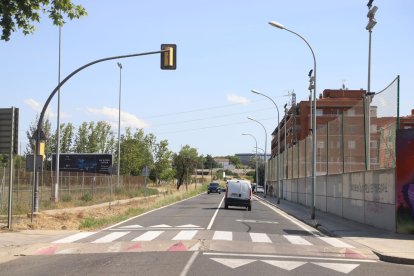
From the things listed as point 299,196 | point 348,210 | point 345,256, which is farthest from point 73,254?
point 299,196

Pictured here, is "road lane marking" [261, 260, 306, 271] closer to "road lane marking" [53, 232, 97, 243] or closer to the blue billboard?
"road lane marking" [53, 232, 97, 243]

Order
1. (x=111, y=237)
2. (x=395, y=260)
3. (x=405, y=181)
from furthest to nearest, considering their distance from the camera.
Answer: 1. (x=405, y=181)
2. (x=111, y=237)
3. (x=395, y=260)

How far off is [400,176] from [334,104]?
97259 millimetres

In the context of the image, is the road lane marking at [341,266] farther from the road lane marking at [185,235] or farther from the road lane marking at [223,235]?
the road lane marking at [185,235]

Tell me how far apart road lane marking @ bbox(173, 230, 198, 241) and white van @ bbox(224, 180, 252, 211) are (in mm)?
16404

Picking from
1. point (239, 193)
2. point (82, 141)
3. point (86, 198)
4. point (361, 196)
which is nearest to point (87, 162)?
point (82, 141)

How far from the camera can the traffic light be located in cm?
2302

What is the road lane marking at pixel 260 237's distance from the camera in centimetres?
1726

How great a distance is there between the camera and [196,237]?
1742 cm

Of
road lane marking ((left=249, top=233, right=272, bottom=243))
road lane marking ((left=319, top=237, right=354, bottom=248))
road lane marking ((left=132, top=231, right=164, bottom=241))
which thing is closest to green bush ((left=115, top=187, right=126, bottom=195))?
road lane marking ((left=132, top=231, right=164, bottom=241))

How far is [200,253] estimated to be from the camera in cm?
1361

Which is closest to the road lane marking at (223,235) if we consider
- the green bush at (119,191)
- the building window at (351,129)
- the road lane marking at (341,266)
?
the road lane marking at (341,266)

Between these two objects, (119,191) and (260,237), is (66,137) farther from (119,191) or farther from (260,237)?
(260,237)

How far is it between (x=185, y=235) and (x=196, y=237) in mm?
766
